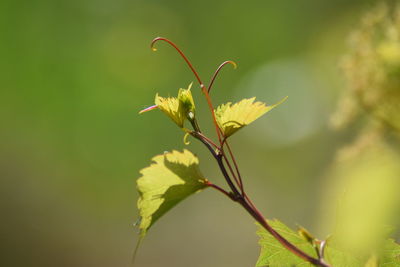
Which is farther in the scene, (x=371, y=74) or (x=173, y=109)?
(x=371, y=74)

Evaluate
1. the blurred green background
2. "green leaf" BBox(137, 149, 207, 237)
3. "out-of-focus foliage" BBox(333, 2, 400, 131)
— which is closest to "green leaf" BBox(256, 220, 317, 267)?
"green leaf" BBox(137, 149, 207, 237)

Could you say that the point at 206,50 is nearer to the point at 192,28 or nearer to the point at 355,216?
the point at 192,28

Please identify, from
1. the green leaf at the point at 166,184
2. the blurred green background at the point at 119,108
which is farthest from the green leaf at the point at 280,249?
the blurred green background at the point at 119,108

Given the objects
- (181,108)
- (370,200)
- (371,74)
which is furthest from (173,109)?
(371,74)

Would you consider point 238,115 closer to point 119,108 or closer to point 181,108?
point 181,108

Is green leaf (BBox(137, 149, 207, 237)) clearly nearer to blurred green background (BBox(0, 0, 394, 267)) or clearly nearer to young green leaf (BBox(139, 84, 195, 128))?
young green leaf (BBox(139, 84, 195, 128))

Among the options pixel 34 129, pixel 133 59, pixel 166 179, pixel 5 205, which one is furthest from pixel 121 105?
pixel 166 179

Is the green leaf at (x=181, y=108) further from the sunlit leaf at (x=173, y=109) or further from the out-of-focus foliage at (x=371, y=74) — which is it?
the out-of-focus foliage at (x=371, y=74)

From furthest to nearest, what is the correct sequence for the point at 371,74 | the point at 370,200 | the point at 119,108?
the point at 119,108, the point at 371,74, the point at 370,200
